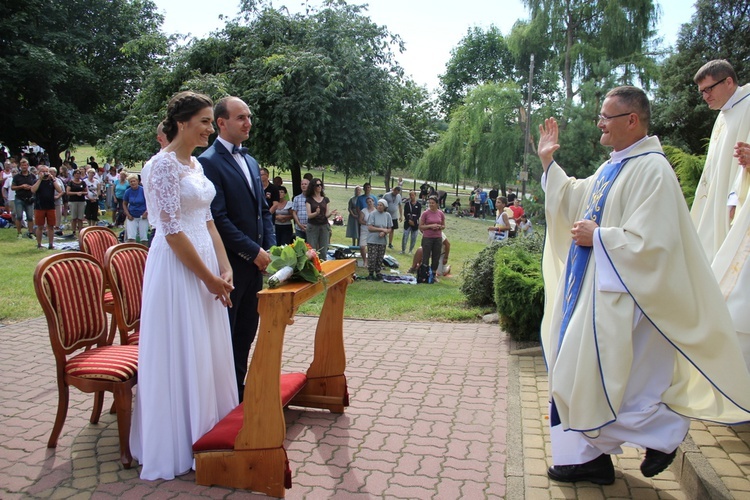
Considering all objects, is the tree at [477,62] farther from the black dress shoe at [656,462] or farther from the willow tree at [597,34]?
the black dress shoe at [656,462]

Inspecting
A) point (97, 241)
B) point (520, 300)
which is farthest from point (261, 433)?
point (520, 300)

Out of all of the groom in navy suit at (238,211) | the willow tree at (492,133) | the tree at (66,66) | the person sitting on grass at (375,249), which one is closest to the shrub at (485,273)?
the person sitting on grass at (375,249)

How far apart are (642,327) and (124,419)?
3139 millimetres

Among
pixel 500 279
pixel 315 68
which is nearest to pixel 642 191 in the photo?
pixel 500 279

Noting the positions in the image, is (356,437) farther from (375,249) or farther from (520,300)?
(375,249)

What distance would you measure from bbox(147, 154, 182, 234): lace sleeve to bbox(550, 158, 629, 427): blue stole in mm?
2344

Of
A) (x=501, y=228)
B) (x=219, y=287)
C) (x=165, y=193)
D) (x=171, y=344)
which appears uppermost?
(x=165, y=193)

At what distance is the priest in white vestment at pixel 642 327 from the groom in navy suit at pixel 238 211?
7.13 ft

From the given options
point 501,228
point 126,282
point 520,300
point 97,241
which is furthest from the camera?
point 501,228

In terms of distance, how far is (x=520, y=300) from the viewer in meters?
6.96

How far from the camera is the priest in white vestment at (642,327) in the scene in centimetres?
336

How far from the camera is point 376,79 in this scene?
50.0 ft

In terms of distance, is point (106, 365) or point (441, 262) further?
point (441, 262)

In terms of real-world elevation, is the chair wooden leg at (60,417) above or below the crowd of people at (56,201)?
below
